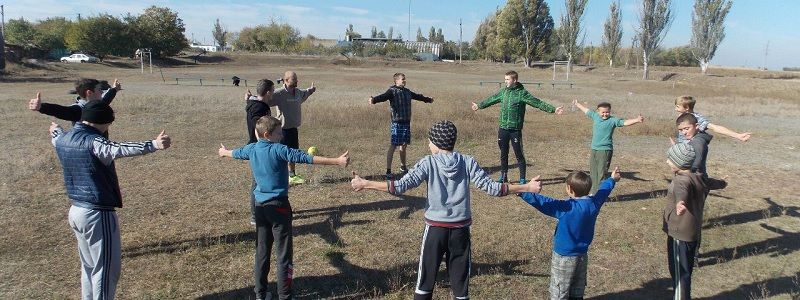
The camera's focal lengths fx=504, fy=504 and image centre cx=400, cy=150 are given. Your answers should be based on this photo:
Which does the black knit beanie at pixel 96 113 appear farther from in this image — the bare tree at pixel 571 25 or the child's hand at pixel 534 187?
the bare tree at pixel 571 25

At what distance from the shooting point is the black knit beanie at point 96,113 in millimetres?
3883

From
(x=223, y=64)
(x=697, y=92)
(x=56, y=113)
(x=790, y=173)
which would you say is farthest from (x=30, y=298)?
(x=223, y=64)

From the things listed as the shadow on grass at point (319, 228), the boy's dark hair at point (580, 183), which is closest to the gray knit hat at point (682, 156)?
the boy's dark hair at point (580, 183)

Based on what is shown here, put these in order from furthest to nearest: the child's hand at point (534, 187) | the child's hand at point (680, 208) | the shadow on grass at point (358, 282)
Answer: the shadow on grass at point (358, 282) < the child's hand at point (680, 208) < the child's hand at point (534, 187)

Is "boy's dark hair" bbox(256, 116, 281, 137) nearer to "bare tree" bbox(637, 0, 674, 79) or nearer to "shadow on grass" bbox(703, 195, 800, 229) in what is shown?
"shadow on grass" bbox(703, 195, 800, 229)

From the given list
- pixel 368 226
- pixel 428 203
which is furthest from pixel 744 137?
pixel 368 226

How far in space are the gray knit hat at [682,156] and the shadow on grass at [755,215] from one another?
10.3 feet

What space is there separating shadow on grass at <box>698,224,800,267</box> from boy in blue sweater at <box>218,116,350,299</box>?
4.53 metres

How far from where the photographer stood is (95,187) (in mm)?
3818

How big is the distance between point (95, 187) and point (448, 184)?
2.69 metres

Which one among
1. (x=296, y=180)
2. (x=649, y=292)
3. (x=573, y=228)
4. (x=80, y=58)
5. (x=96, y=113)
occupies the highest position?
(x=80, y=58)

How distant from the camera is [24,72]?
1727 inches

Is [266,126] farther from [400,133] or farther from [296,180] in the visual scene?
[400,133]

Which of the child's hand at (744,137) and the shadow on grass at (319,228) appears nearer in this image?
the child's hand at (744,137)
